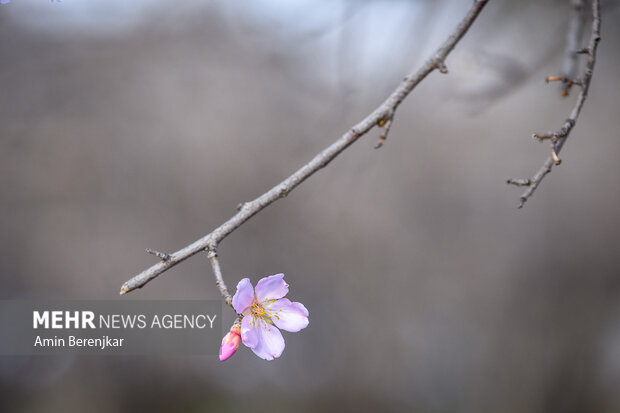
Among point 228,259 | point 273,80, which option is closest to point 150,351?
point 228,259

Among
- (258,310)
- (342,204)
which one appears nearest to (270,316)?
(258,310)

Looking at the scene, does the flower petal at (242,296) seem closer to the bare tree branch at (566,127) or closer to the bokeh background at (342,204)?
the bare tree branch at (566,127)

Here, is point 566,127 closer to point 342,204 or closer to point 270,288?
point 270,288

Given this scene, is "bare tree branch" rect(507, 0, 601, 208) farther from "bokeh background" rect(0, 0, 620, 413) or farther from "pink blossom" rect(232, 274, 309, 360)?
"bokeh background" rect(0, 0, 620, 413)

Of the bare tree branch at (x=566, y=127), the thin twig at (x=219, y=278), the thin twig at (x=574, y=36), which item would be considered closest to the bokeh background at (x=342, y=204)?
the thin twig at (x=574, y=36)

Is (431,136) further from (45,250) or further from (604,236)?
(45,250)

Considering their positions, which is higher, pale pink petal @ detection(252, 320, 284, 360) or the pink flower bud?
pale pink petal @ detection(252, 320, 284, 360)

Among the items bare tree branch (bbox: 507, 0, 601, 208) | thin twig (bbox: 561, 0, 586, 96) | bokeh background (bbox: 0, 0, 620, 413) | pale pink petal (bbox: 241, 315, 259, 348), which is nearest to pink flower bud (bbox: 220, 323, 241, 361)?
pale pink petal (bbox: 241, 315, 259, 348)
